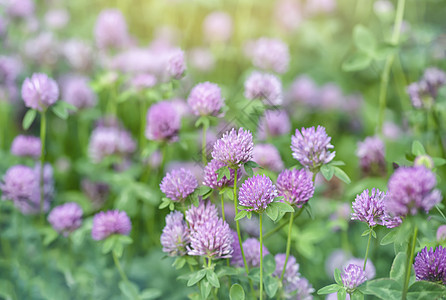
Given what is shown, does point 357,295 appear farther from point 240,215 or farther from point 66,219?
point 66,219

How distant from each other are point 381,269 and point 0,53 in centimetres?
179

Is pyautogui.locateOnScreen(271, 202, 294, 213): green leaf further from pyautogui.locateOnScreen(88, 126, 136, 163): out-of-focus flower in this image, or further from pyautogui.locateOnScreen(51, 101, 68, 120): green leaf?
pyautogui.locateOnScreen(88, 126, 136, 163): out-of-focus flower

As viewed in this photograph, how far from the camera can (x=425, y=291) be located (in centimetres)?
96

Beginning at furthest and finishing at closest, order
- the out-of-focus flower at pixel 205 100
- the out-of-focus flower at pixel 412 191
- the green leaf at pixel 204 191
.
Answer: the out-of-focus flower at pixel 205 100
the green leaf at pixel 204 191
the out-of-focus flower at pixel 412 191

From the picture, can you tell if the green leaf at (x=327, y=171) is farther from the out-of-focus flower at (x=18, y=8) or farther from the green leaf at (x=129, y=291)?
the out-of-focus flower at (x=18, y=8)

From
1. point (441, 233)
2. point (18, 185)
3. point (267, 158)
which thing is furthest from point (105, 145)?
point (441, 233)

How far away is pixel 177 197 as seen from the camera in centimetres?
107

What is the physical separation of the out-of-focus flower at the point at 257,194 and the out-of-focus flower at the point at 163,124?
0.56 metres

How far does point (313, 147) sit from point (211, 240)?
280 mm

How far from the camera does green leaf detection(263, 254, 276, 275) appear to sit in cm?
111

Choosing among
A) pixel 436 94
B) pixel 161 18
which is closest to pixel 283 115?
pixel 436 94

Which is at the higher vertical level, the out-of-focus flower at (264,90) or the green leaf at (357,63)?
the green leaf at (357,63)

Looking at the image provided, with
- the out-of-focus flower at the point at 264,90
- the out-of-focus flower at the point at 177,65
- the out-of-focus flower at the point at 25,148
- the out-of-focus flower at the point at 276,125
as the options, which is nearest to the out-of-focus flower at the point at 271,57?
the out-of-focus flower at the point at 276,125

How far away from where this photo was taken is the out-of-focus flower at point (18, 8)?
2.15 meters
